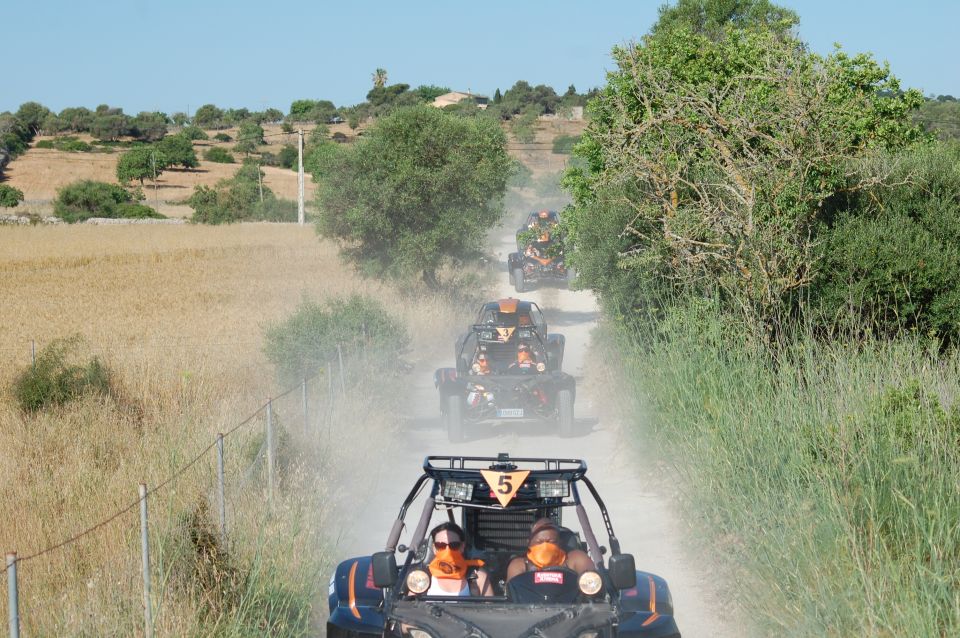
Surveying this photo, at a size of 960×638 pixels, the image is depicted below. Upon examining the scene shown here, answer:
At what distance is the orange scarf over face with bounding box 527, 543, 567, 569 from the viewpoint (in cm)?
613

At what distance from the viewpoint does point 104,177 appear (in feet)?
305

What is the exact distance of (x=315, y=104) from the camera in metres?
163

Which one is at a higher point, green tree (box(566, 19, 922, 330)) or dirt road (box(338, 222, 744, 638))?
green tree (box(566, 19, 922, 330))

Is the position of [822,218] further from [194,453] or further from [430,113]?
[430,113]

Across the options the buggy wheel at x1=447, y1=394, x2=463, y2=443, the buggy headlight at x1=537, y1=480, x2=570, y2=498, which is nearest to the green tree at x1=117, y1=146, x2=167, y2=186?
the buggy wheel at x1=447, y1=394, x2=463, y2=443

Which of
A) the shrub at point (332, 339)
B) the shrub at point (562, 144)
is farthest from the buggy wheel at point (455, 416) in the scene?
the shrub at point (562, 144)

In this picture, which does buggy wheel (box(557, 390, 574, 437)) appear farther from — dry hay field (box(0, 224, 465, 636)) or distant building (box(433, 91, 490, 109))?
distant building (box(433, 91, 490, 109))

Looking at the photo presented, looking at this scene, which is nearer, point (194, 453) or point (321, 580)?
point (321, 580)

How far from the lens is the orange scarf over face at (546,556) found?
20.1 ft

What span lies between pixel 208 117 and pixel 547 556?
494ft

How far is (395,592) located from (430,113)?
75.6 ft

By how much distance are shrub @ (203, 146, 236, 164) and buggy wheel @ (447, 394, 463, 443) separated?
316 ft

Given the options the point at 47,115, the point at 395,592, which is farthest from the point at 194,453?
the point at 47,115

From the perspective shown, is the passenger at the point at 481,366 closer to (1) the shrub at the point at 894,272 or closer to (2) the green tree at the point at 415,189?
(1) the shrub at the point at 894,272
